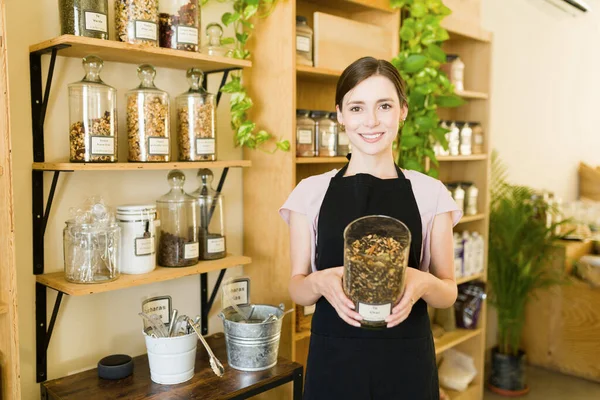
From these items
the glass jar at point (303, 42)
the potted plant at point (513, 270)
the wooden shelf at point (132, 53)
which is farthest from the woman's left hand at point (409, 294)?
the potted plant at point (513, 270)

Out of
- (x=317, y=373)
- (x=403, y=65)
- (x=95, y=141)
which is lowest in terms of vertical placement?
(x=317, y=373)

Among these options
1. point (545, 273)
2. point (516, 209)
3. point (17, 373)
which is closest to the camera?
point (17, 373)

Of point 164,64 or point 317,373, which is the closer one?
point 317,373

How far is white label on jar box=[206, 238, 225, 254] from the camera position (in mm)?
2010

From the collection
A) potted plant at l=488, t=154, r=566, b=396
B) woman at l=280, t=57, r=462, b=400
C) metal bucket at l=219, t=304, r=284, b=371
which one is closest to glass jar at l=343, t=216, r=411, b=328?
woman at l=280, t=57, r=462, b=400

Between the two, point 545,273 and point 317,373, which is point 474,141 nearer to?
point 545,273

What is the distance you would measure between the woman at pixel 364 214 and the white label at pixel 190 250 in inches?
21.6

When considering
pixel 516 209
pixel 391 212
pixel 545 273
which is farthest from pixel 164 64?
pixel 545 273

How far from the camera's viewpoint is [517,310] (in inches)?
134

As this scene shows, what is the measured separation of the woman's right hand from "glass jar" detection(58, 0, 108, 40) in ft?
3.01

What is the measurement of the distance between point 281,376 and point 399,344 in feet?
1.92

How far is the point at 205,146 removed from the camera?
6.34 feet

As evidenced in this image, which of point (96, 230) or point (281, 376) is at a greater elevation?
point (96, 230)

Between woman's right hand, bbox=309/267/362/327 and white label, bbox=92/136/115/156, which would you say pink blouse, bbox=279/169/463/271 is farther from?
white label, bbox=92/136/115/156
